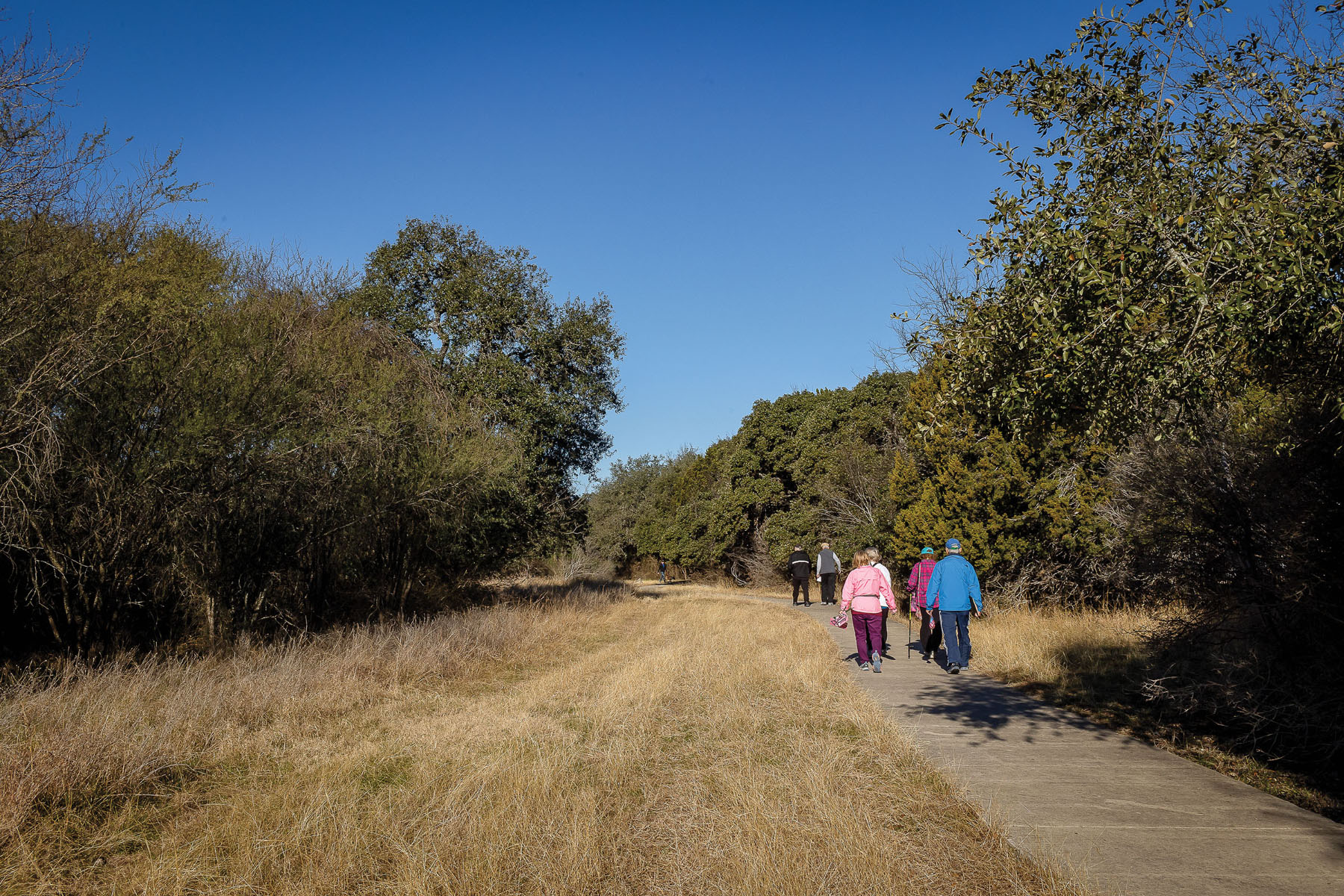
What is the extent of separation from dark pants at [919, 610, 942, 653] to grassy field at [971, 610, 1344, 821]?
0.66 metres

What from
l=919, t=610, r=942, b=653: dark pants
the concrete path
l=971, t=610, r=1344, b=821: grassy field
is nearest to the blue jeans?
l=971, t=610, r=1344, b=821: grassy field

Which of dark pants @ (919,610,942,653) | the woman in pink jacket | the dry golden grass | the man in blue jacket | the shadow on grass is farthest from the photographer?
dark pants @ (919,610,942,653)

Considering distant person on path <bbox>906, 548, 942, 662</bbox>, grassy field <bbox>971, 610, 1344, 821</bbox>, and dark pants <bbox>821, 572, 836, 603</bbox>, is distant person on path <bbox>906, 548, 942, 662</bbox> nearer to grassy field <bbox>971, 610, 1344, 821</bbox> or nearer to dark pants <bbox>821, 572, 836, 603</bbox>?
grassy field <bbox>971, 610, 1344, 821</bbox>

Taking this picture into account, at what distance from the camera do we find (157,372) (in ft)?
30.2

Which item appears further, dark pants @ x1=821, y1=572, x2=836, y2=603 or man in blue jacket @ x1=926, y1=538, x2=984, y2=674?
dark pants @ x1=821, y1=572, x2=836, y2=603

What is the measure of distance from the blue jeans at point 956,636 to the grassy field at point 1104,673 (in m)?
0.50

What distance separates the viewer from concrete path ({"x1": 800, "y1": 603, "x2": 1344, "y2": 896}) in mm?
4016

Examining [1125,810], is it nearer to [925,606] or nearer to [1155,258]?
[1155,258]

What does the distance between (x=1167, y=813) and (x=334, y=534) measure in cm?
1167

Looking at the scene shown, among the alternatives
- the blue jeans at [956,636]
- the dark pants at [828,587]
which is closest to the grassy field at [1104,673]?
the blue jeans at [956,636]

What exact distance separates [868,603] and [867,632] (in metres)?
0.51

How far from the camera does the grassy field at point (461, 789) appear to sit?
4332 mm

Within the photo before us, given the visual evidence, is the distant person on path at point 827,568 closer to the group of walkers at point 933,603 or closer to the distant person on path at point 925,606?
the distant person on path at point 925,606

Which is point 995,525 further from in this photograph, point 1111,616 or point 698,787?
point 698,787
